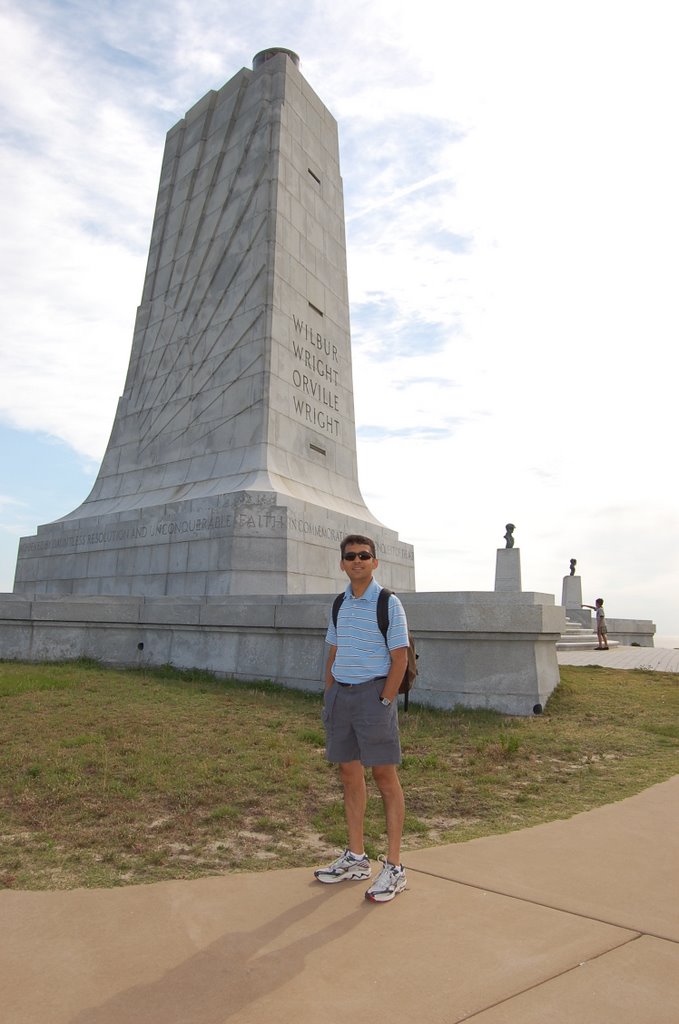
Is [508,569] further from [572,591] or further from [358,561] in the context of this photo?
[358,561]

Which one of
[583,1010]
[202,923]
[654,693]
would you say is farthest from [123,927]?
[654,693]

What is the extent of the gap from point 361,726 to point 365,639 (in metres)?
0.42

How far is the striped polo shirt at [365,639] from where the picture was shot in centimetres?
352

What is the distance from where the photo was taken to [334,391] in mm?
17016

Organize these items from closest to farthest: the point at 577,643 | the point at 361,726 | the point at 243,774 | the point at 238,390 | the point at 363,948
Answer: the point at 363,948
the point at 361,726
the point at 243,774
the point at 238,390
the point at 577,643

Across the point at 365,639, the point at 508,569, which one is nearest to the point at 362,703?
the point at 365,639

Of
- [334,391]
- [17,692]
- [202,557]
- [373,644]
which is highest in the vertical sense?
[334,391]

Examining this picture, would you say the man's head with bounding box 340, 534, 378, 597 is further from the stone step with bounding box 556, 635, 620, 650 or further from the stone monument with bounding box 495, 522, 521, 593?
the stone monument with bounding box 495, 522, 521, 593

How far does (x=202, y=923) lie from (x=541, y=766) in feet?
11.4

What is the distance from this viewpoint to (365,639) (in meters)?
3.57

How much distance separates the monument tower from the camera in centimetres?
1347

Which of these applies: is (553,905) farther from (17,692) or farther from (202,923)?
(17,692)

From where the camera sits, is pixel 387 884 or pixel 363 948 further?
pixel 387 884

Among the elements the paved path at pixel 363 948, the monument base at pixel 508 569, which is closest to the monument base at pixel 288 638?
the paved path at pixel 363 948
